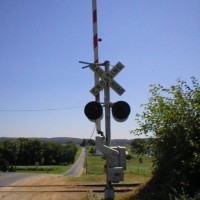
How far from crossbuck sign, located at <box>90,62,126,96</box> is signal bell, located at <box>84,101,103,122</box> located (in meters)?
0.39

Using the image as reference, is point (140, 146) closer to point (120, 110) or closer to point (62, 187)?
point (120, 110)

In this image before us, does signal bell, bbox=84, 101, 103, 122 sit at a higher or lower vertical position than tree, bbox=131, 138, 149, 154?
higher

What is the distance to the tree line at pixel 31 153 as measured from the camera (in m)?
95.4

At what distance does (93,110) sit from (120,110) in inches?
19.2

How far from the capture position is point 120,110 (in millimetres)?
7645

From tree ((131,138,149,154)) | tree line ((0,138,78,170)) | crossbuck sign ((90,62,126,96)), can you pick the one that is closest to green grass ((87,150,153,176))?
tree ((131,138,149,154))

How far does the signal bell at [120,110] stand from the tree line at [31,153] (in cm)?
8548

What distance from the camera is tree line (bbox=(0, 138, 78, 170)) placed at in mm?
95375

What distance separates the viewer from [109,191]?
24.3 feet

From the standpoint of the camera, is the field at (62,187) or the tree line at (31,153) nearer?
the field at (62,187)

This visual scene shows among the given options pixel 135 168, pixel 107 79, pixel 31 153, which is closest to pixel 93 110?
pixel 107 79

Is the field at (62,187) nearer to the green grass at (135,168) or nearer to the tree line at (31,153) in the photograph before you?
the green grass at (135,168)

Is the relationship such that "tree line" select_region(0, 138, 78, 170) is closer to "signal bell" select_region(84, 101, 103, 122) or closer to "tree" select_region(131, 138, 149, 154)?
"tree" select_region(131, 138, 149, 154)

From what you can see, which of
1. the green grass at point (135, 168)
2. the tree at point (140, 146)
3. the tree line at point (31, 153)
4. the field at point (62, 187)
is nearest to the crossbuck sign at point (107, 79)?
the field at point (62, 187)
